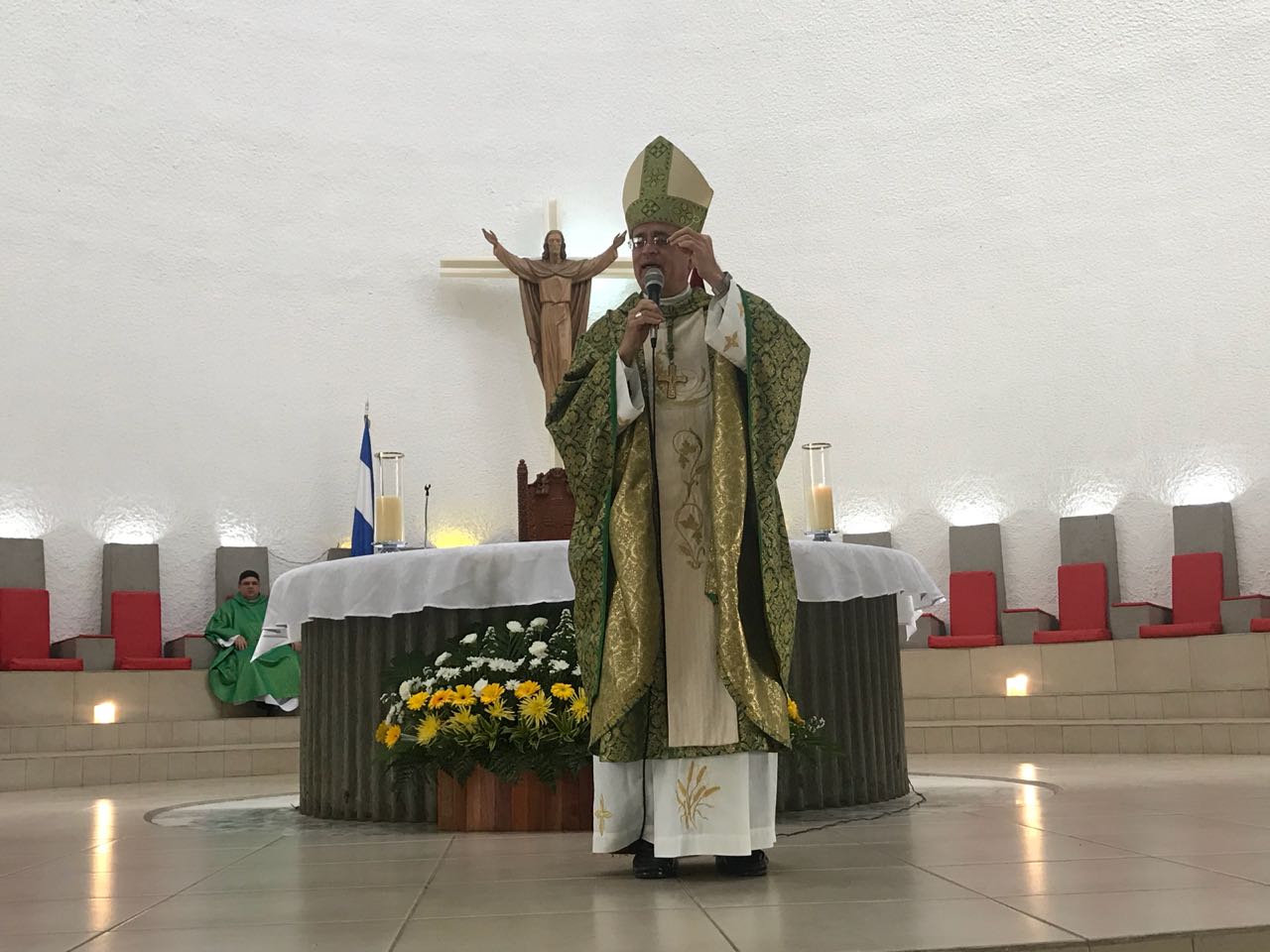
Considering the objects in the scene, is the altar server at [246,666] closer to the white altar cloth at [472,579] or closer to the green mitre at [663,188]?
the white altar cloth at [472,579]

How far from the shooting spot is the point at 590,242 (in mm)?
11875

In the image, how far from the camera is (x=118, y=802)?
6602 millimetres

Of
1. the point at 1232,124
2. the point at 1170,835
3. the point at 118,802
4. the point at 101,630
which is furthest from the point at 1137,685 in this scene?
the point at 101,630

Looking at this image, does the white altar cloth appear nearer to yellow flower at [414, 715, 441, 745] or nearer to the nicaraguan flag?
yellow flower at [414, 715, 441, 745]

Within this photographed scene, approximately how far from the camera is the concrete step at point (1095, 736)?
26.0 feet

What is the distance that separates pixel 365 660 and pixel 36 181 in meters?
7.53

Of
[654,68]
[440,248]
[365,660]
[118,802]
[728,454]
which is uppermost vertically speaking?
[654,68]

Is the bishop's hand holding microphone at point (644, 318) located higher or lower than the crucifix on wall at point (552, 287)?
lower

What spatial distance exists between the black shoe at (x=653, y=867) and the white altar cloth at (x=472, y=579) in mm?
1470

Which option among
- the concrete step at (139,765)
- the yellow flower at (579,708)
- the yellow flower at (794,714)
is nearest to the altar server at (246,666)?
the concrete step at (139,765)

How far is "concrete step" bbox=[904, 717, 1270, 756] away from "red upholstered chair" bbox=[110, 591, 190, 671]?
17.9 ft

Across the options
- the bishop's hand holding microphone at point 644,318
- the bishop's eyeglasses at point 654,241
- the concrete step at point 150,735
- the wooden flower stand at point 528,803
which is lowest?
the concrete step at point 150,735

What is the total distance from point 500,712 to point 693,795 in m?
1.26

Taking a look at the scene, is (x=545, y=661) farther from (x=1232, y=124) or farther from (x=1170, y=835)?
(x=1232, y=124)
